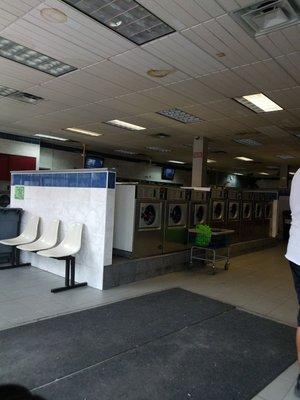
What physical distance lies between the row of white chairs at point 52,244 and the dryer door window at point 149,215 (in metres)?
0.92

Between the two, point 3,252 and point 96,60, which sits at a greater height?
point 96,60

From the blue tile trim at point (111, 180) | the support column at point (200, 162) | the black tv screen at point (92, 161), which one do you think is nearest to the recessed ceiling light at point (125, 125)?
the support column at point (200, 162)

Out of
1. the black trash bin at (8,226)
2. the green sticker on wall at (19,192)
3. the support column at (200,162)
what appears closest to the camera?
the black trash bin at (8,226)

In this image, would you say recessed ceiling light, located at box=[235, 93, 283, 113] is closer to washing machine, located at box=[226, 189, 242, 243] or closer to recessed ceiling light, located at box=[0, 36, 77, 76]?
washing machine, located at box=[226, 189, 242, 243]

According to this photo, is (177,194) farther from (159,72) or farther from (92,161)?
(92,161)

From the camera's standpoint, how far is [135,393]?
2029 millimetres

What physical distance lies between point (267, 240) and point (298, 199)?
7.16 meters

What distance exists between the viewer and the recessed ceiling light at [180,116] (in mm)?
6612

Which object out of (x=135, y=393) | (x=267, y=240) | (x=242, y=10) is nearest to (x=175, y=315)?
(x=135, y=393)

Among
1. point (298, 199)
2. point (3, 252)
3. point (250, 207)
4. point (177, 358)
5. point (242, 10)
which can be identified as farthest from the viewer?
point (250, 207)

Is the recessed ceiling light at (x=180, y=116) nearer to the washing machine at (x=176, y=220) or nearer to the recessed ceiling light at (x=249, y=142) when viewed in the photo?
the washing machine at (x=176, y=220)

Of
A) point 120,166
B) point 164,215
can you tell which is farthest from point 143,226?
point 120,166

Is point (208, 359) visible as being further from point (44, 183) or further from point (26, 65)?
point (26, 65)

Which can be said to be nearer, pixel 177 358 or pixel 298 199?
pixel 298 199
